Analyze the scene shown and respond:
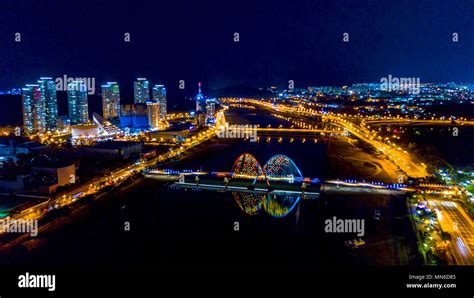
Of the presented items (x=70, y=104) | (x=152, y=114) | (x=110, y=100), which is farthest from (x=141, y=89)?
(x=152, y=114)

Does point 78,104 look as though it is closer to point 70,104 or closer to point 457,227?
point 70,104

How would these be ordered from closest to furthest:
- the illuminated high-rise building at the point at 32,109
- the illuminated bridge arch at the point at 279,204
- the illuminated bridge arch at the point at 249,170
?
the illuminated bridge arch at the point at 279,204 → the illuminated bridge arch at the point at 249,170 → the illuminated high-rise building at the point at 32,109

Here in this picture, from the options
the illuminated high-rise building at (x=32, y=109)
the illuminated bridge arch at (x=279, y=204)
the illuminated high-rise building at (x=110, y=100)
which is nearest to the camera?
the illuminated bridge arch at (x=279, y=204)

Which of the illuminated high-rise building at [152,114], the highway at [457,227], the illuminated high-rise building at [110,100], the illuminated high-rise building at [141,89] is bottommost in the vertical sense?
the highway at [457,227]

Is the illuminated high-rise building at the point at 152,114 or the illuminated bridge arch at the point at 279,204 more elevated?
the illuminated high-rise building at the point at 152,114

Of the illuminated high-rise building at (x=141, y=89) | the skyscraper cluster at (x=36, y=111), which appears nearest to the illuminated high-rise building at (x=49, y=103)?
the skyscraper cluster at (x=36, y=111)

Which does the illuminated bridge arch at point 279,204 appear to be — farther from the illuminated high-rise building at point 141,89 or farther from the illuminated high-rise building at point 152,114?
the illuminated high-rise building at point 141,89

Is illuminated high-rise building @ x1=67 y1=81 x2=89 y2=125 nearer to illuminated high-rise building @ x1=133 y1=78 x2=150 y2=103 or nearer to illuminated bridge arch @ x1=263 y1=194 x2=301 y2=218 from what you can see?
illuminated high-rise building @ x1=133 y1=78 x2=150 y2=103
